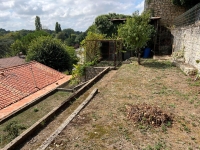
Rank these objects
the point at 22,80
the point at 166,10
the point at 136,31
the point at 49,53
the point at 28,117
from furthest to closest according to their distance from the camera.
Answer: the point at 49,53 → the point at 166,10 → the point at 22,80 → the point at 136,31 → the point at 28,117

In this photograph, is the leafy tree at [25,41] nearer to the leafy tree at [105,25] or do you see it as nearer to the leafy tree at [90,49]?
the leafy tree at [105,25]

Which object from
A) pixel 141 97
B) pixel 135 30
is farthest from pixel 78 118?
pixel 135 30

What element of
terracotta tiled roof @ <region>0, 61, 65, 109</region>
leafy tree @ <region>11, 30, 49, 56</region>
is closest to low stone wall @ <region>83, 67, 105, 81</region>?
terracotta tiled roof @ <region>0, 61, 65, 109</region>

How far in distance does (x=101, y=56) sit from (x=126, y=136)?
1152cm

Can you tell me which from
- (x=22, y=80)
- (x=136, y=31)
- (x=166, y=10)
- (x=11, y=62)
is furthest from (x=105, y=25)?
(x=11, y=62)

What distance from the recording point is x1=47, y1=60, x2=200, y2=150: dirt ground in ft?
11.9

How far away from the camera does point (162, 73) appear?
30.5 ft

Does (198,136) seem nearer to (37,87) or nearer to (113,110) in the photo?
(113,110)

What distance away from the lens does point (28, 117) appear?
7805 millimetres

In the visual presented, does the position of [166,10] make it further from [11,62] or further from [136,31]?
[11,62]

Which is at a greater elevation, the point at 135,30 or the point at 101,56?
the point at 135,30

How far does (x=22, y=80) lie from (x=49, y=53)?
968 centimetres

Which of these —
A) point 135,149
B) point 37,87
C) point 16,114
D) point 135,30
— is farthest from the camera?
point 37,87

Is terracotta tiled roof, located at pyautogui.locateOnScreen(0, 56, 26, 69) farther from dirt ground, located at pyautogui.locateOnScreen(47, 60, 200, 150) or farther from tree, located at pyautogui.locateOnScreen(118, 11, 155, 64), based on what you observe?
dirt ground, located at pyautogui.locateOnScreen(47, 60, 200, 150)
